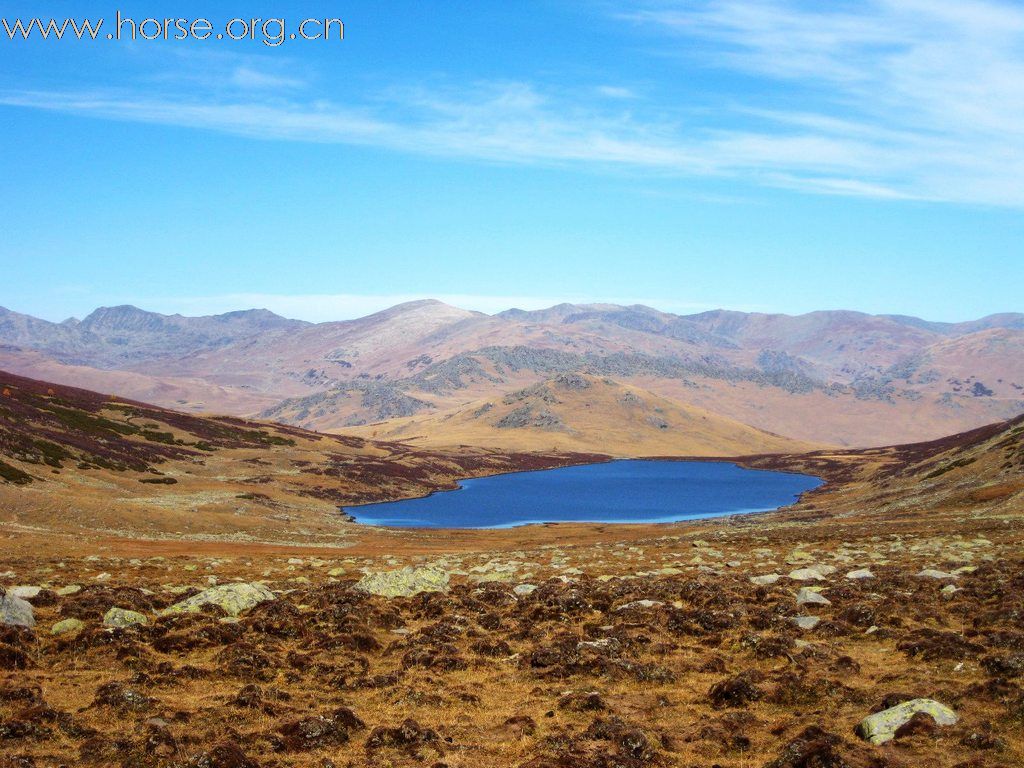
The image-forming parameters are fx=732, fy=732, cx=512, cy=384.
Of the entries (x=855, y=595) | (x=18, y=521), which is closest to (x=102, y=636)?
(x=855, y=595)

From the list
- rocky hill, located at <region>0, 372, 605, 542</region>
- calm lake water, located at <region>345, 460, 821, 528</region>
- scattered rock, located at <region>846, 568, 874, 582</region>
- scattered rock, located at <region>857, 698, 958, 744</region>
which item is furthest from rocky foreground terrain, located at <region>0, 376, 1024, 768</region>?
calm lake water, located at <region>345, 460, 821, 528</region>

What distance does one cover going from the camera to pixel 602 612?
24062 mm

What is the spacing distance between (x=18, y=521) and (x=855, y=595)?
60.7 metres

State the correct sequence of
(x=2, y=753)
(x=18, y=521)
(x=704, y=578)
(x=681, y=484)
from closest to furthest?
(x=2, y=753)
(x=704, y=578)
(x=18, y=521)
(x=681, y=484)

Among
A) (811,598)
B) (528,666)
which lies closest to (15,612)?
(528,666)

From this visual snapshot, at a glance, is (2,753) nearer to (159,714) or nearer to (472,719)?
(159,714)

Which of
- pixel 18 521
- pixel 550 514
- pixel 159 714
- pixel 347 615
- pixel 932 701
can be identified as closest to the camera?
pixel 932 701

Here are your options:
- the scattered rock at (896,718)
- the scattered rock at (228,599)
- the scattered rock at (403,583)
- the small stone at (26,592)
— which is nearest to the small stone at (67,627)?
the scattered rock at (228,599)

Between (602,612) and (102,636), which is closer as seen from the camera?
(102,636)

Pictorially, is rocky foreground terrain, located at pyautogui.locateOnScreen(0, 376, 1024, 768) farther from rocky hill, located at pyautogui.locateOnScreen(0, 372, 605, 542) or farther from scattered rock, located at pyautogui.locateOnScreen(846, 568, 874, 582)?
rocky hill, located at pyautogui.locateOnScreen(0, 372, 605, 542)

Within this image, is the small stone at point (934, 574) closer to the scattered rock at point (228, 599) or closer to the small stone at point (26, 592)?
the scattered rock at point (228, 599)

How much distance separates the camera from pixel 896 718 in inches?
532

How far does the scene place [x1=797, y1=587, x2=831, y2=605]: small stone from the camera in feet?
75.4

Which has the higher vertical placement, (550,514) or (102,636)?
(102,636)
